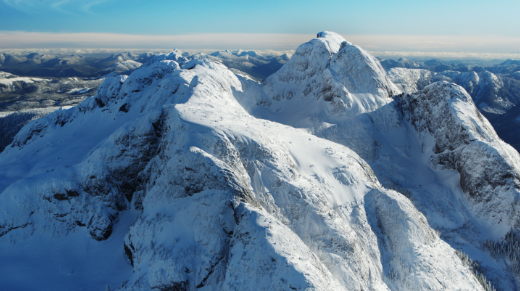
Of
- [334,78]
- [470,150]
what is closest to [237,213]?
[470,150]

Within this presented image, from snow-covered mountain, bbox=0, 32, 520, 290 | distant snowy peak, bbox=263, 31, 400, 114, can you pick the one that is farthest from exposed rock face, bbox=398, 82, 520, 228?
distant snowy peak, bbox=263, 31, 400, 114

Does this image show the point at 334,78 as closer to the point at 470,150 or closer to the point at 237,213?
the point at 470,150

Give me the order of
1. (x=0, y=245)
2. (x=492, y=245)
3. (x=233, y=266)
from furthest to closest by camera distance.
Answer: (x=492, y=245)
(x=0, y=245)
(x=233, y=266)

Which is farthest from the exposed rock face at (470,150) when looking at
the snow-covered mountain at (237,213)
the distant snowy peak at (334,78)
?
the distant snowy peak at (334,78)

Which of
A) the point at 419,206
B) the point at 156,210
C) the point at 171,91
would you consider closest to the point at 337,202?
the point at 156,210

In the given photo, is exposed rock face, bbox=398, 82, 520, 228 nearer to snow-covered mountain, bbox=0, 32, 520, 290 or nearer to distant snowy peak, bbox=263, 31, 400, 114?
snow-covered mountain, bbox=0, 32, 520, 290

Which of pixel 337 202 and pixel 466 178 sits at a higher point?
pixel 337 202

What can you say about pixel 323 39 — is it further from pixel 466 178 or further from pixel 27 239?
pixel 27 239
